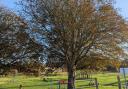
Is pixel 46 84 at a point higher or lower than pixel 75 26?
lower

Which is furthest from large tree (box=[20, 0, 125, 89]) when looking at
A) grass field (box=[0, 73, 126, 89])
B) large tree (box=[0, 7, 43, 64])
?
grass field (box=[0, 73, 126, 89])

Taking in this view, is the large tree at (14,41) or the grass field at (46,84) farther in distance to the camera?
the grass field at (46,84)

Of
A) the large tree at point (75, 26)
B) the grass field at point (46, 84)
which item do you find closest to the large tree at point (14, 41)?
the large tree at point (75, 26)

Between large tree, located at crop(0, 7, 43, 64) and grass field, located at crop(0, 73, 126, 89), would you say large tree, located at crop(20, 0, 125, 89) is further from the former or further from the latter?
grass field, located at crop(0, 73, 126, 89)

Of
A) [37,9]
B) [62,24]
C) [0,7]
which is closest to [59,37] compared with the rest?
[62,24]

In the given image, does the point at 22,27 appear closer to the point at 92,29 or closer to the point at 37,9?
the point at 37,9

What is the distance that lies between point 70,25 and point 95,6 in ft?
10.7

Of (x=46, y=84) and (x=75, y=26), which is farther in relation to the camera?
(x=75, y=26)

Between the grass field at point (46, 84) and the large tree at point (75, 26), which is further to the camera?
the grass field at point (46, 84)

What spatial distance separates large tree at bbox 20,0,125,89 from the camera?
1325 inches

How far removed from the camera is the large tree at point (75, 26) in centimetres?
3366

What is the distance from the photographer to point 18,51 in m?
33.7

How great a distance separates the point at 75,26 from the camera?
1323 inches

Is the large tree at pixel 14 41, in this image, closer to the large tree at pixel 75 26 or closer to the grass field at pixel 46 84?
the large tree at pixel 75 26
